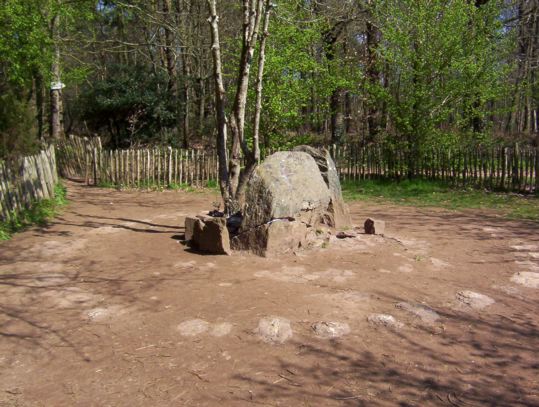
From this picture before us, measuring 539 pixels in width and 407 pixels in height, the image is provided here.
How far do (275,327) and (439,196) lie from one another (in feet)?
30.2

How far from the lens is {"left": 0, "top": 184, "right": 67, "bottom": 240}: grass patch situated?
821cm

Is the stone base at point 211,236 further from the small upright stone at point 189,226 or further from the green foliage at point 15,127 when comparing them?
the green foliage at point 15,127

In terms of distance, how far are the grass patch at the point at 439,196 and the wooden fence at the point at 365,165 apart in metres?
0.41

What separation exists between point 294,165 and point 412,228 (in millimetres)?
2735

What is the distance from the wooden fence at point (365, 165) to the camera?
12.8m

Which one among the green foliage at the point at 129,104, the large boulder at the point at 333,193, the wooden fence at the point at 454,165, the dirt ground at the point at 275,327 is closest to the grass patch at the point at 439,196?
the wooden fence at the point at 454,165

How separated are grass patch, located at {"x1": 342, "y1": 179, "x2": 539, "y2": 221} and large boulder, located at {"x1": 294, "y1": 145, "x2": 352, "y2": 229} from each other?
12.3 ft

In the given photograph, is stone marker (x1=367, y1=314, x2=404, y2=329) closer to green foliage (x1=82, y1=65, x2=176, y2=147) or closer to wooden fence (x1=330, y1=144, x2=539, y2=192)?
wooden fence (x1=330, y1=144, x2=539, y2=192)

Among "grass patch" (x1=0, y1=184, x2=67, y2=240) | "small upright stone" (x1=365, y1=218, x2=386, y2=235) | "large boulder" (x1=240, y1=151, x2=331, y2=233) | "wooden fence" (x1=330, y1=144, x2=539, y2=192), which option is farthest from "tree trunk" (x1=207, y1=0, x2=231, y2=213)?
"wooden fence" (x1=330, y1=144, x2=539, y2=192)

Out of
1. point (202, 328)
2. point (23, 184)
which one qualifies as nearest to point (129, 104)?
point (23, 184)

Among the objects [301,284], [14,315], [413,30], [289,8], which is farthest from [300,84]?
[14,315]

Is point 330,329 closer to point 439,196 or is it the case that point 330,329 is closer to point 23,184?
point 23,184

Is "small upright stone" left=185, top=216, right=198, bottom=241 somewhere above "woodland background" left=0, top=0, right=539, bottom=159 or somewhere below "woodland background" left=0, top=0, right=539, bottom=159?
below

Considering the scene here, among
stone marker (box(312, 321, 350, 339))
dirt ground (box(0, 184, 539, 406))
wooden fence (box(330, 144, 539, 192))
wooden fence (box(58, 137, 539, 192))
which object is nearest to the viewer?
dirt ground (box(0, 184, 539, 406))
